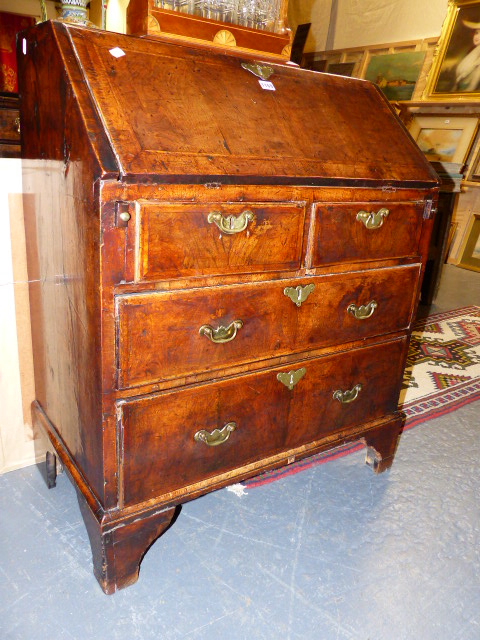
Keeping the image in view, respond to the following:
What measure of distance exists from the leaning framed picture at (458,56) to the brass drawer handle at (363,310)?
17.4ft

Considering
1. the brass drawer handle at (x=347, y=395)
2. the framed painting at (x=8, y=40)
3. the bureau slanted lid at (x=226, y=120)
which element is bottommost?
the brass drawer handle at (x=347, y=395)

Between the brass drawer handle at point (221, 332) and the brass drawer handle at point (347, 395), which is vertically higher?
the brass drawer handle at point (221, 332)

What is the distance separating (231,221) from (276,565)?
42.4 inches

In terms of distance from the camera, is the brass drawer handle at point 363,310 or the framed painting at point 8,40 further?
the framed painting at point 8,40

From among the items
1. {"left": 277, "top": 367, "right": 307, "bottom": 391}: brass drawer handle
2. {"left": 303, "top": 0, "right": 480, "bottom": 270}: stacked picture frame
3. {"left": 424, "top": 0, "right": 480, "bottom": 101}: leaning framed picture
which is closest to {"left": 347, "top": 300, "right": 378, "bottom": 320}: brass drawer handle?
{"left": 277, "top": 367, "right": 307, "bottom": 391}: brass drawer handle

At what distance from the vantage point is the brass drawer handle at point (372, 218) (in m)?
1.51

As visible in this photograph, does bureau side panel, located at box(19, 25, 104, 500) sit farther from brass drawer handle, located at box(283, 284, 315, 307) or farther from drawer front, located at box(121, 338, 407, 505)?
brass drawer handle, located at box(283, 284, 315, 307)

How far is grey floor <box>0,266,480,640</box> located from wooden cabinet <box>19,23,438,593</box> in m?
0.14

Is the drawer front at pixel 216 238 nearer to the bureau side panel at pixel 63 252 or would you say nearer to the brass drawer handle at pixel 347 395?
the bureau side panel at pixel 63 252

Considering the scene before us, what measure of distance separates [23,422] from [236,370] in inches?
38.1

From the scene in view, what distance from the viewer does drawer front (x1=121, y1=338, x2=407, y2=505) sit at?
1.31 metres

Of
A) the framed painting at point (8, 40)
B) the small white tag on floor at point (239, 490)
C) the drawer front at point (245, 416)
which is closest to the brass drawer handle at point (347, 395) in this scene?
the drawer front at point (245, 416)

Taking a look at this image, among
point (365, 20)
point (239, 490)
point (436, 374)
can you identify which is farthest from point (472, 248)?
point (239, 490)

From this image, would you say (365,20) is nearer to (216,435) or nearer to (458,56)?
(458,56)
